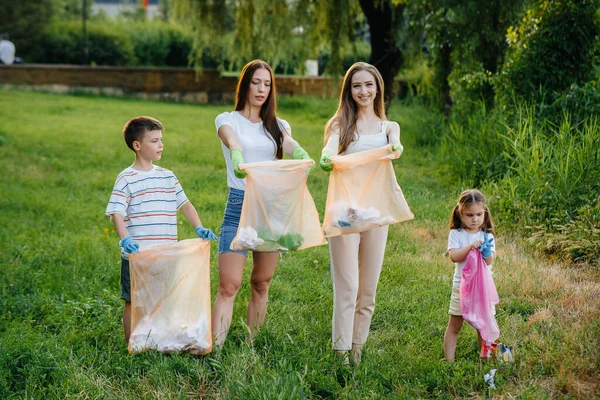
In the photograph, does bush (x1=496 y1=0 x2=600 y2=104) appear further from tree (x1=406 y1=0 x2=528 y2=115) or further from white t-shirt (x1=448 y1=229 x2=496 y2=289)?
white t-shirt (x1=448 y1=229 x2=496 y2=289)

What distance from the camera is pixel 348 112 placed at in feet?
13.3

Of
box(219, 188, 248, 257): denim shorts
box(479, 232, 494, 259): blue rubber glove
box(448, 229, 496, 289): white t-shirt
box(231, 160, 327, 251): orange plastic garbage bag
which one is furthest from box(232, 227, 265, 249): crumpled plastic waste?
box(479, 232, 494, 259): blue rubber glove

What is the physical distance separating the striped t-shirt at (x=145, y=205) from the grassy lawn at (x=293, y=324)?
2.18 ft

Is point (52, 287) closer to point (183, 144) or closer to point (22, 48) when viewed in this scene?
point (183, 144)

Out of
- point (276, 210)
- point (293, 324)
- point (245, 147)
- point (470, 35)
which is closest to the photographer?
point (276, 210)

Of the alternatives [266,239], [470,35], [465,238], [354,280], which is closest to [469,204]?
[465,238]

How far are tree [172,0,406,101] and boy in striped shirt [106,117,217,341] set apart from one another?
903 cm

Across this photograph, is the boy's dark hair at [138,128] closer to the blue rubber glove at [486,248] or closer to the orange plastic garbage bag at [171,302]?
the orange plastic garbage bag at [171,302]

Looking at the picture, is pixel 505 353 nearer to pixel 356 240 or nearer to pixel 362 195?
pixel 356 240

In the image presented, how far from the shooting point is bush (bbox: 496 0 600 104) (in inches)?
331

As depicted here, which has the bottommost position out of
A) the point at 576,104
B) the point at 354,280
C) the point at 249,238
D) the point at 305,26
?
the point at 354,280

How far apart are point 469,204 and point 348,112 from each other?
2.74 ft

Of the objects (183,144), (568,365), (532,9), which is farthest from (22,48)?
(568,365)

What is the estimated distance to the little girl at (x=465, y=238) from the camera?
4.03 meters
